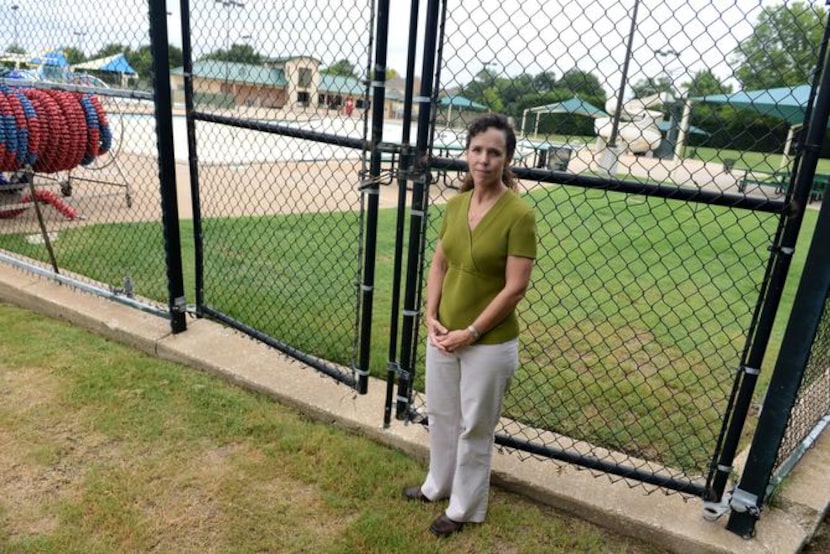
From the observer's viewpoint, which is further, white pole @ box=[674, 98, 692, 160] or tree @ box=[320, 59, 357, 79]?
tree @ box=[320, 59, 357, 79]

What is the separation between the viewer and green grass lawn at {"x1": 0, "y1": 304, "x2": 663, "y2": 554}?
257 centimetres

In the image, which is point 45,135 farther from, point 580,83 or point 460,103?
point 580,83

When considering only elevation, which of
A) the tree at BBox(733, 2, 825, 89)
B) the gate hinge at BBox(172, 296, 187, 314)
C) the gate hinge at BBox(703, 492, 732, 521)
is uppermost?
the tree at BBox(733, 2, 825, 89)

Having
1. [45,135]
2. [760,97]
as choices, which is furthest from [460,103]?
[45,135]

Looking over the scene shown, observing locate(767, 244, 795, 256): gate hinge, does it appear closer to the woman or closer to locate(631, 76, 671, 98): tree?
locate(631, 76, 671, 98): tree

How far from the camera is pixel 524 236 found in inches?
86.4

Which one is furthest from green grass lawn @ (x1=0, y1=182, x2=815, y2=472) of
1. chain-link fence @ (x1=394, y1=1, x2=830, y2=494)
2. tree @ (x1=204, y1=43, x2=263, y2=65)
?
tree @ (x1=204, y1=43, x2=263, y2=65)

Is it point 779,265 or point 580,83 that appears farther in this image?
point 580,83

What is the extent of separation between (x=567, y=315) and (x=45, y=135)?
631cm

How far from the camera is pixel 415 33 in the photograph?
2.73 m

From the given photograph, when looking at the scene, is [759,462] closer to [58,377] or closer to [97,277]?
[58,377]

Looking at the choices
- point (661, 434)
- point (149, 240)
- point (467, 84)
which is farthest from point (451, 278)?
point (149, 240)

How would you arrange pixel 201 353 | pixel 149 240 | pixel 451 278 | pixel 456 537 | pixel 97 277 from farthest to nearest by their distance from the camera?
1. pixel 149 240
2. pixel 97 277
3. pixel 201 353
4. pixel 456 537
5. pixel 451 278

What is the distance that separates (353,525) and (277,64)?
117 inches
